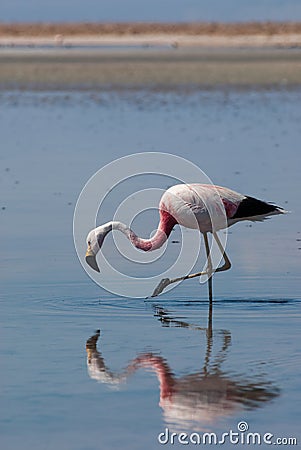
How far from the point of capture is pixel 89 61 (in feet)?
174

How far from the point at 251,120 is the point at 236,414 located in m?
18.4

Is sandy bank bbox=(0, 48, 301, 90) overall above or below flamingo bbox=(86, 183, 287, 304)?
above

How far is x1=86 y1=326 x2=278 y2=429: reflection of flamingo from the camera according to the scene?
6.54 m

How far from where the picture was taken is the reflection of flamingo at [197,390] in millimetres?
6543

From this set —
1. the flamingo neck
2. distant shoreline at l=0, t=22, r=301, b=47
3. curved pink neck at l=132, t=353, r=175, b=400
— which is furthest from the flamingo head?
distant shoreline at l=0, t=22, r=301, b=47

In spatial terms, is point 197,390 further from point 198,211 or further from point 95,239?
point 198,211

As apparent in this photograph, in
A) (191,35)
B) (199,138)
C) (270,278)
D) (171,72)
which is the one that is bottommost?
(270,278)

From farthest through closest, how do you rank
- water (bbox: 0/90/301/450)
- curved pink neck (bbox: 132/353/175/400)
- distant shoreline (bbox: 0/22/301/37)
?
distant shoreline (bbox: 0/22/301/37)
curved pink neck (bbox: 132/353/175/400)
water (bbox: 0/90/301/450)

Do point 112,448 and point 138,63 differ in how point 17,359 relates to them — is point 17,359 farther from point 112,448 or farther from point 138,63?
point 138,63

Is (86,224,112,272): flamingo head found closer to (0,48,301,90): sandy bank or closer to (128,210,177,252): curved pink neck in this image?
(128,210,177,252): curved pink neck

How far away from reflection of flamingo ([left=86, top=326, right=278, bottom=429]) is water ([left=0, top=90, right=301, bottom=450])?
0.01 m

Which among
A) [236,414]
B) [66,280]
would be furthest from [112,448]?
[66,280]

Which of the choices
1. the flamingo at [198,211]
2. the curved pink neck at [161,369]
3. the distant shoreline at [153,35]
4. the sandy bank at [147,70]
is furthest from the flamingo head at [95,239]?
the distant shoreline at [153,35]

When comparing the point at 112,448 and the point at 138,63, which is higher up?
the point at 138,63
